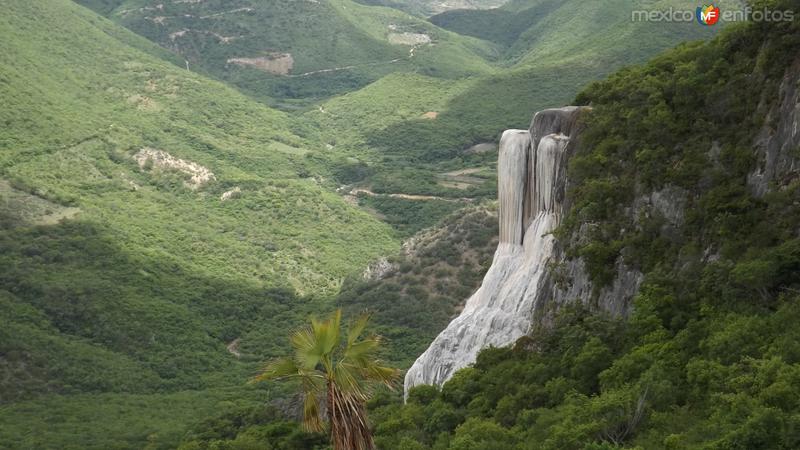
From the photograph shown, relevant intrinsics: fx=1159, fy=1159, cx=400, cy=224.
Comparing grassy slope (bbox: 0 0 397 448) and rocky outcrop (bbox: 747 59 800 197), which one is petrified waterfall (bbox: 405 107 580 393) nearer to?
rocky outcrop (bbox: 747 59 800 197)

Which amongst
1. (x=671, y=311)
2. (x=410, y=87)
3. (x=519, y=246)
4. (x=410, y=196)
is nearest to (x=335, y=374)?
(x=671, y=311)

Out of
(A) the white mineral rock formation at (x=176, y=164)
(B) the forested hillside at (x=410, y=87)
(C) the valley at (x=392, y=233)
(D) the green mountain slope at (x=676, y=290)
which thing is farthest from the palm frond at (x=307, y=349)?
(A) the white mineral rock formation at (x=176, y=164)

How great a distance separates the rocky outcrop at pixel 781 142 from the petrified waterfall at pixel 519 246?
6.42 meters

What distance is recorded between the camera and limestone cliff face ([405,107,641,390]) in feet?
103

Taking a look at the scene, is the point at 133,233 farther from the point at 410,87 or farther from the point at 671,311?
the point at 410,87

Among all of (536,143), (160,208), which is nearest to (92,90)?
(160,208)

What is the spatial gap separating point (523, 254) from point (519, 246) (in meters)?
0.42

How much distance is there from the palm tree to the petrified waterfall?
13978 millimetres

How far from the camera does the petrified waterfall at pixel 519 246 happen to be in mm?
32016

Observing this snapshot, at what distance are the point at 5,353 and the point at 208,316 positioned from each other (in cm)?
1893

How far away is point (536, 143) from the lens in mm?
33188

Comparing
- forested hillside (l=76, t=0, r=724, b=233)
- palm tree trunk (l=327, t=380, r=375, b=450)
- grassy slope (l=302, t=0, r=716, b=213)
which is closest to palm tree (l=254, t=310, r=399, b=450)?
palm tree trunk (l=327, t=380, r=375, b=450)

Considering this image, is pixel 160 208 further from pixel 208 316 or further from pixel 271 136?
pixel 271 136

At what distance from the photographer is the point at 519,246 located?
33531mm
